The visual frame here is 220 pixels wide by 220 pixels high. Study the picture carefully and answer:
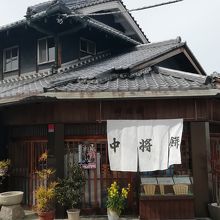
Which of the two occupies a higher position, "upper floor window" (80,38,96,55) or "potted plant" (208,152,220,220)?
"upper floor window" (80,38,96,55)

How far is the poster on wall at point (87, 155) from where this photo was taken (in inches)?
396

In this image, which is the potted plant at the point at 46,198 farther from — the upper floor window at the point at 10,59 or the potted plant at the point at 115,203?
the upper floor window at the point at 10,59

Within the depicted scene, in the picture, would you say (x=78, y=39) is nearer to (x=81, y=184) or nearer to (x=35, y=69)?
(x=35, y=69)

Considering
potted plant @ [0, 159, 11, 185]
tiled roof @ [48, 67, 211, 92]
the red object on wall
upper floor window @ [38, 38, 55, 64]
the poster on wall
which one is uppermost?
upper floor window @ [38, 38, 55, 64]

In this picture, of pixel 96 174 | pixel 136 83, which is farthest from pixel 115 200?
pixel 136 83

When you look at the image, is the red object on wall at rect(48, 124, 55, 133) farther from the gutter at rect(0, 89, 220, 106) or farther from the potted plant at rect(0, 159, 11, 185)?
the potted plant at rect(0, 159, 11, 185)

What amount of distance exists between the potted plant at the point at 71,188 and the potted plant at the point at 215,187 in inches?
148

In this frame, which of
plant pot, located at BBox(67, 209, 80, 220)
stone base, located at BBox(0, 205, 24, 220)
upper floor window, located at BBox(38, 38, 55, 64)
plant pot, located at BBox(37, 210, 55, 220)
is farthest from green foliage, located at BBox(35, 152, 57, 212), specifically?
upper floor window, located at BBox(38, 38, 55, 64)

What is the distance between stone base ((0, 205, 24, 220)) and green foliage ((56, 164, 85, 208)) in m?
1.44

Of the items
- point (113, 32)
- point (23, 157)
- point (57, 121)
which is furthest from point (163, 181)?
point (113, 32)

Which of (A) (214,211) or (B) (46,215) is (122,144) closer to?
(B) (46,215)

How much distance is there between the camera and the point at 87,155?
33.2 ft

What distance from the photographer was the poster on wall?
33.0 ft

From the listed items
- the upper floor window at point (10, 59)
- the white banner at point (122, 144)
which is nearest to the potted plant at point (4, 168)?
the white banner at point (122, 144)
